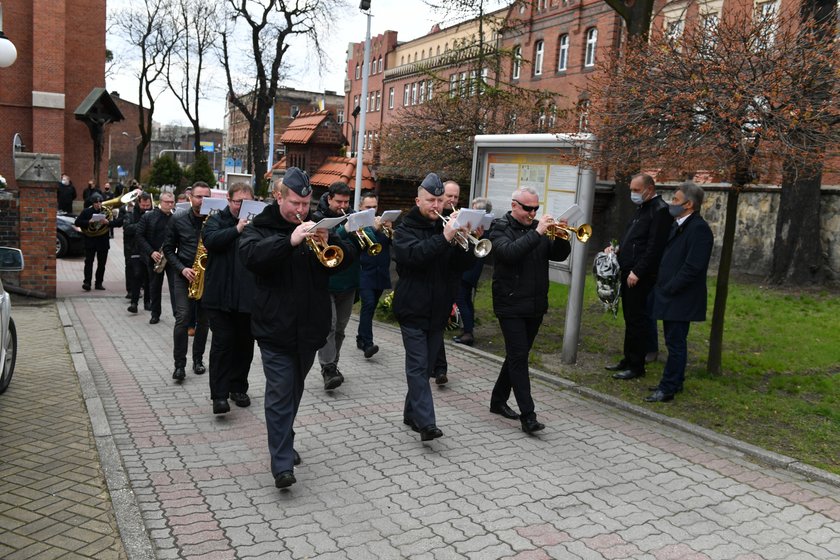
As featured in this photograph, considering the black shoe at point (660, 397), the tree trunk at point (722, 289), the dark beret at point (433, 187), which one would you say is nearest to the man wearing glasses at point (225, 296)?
the dark beret at point (433, 187)

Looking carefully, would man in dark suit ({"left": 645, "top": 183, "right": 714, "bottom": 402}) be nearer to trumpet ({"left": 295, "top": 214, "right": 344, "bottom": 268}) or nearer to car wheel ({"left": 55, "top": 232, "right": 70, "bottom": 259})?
trumpet ({"left": 295, "top": 214, "right": 344, "bottom": 268})

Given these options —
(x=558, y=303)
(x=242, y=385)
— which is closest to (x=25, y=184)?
(x=242, y=385)

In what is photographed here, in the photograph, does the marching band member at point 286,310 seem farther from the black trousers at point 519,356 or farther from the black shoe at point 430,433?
the black trousers at point 519,356

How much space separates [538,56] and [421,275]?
138ft

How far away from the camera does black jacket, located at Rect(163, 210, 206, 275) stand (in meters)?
8.18

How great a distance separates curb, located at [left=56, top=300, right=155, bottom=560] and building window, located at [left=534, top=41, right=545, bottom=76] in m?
40.3

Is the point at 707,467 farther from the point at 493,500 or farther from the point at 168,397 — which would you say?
the point at 168,397

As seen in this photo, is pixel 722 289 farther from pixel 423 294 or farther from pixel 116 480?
pixel 116 480

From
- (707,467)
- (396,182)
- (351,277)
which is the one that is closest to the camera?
(707,467)

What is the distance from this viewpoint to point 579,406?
7332 mm

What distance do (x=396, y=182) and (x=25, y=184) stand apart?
709 cm

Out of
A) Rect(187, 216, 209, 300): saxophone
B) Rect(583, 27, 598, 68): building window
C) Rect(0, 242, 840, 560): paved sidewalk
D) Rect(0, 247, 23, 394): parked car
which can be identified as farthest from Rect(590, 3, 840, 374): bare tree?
Rect(583, 27, 598, 68): building window

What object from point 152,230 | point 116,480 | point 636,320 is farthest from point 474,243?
point 152,230

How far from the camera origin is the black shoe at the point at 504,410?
6.86 m
